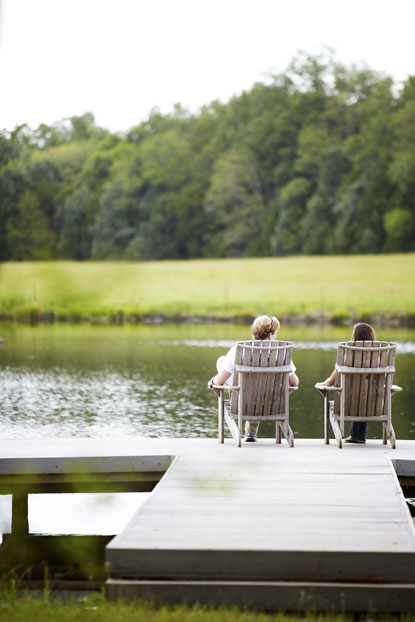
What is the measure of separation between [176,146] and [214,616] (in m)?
3.21

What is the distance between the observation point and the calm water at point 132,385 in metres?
12.4

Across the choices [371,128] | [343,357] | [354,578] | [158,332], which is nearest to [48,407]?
[343,357]

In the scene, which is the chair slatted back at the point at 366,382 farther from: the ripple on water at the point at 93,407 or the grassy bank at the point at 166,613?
the ripple on water at the point at 93,407

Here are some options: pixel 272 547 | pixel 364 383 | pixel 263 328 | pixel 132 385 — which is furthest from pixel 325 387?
pixel 132 385

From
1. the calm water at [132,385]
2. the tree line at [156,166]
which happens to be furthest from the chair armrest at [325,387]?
the tree line at [156,166]

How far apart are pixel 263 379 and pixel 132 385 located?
1028 centimetres

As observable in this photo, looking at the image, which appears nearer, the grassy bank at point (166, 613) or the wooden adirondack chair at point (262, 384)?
the grassy bank at point (166, 613)

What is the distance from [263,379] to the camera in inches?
275

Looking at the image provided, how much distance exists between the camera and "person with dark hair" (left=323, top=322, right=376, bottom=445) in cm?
716

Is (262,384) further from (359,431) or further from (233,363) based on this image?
(359,431)

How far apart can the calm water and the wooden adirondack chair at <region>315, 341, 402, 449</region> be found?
295 centimetres

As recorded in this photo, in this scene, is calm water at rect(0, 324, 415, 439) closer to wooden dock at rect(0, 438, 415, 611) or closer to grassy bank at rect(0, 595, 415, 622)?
wooden dock at rect(0, 438, 415, 611)

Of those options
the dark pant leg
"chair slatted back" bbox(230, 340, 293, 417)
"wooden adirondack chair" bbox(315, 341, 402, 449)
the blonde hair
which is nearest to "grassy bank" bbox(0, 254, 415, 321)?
the blonde hair

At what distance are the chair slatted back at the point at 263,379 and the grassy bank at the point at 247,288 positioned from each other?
1.19 m
